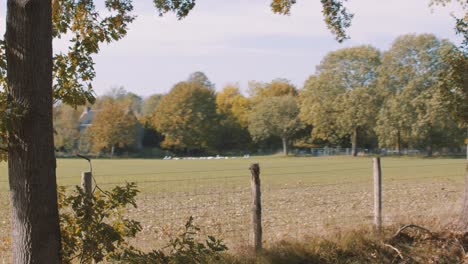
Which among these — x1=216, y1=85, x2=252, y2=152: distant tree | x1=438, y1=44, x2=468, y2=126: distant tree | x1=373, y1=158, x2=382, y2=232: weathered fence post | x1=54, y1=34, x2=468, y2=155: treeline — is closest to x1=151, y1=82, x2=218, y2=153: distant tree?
x1=54, y1=34, x2=468, y2=155: treeline

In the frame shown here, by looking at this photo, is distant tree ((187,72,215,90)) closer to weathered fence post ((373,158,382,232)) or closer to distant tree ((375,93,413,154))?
distant tree ((375,93,413,154))

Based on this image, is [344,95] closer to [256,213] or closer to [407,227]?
[407,227]

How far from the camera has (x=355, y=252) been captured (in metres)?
8.48

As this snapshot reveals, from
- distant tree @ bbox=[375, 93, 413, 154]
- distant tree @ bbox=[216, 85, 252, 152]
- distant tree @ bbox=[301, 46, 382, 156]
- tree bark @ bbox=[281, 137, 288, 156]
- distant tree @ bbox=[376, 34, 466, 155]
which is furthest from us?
distant tree @ bbox=[216, 85, 252, 152]

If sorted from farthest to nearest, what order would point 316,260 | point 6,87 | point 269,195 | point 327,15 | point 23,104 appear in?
point 269,195, point 327,15, point 316,260, point 6,87, point 23,104

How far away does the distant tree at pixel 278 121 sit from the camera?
3743 inches

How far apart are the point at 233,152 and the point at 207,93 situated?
11674 mm

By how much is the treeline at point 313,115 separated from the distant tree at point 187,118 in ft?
0.55

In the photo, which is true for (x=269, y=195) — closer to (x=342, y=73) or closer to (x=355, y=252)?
(x=355, y=252)

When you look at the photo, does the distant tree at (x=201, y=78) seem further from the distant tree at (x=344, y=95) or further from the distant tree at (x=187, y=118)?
the distant tree at (x=344, y=95)

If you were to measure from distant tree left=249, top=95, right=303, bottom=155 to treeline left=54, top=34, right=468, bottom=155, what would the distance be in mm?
171

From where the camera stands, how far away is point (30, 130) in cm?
446

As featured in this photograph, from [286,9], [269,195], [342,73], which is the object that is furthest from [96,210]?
[342,73]

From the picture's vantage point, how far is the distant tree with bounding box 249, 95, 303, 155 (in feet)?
312
